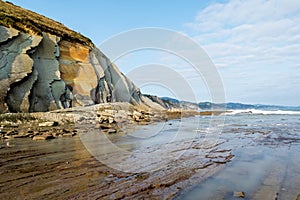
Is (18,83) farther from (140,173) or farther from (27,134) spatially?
(140,173)

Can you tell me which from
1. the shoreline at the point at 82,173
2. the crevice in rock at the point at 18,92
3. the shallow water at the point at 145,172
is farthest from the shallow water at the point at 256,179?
the crevice in rock at the point at 18,92

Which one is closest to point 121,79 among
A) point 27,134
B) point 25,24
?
point 25,24

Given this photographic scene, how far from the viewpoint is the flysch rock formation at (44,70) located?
18125mm

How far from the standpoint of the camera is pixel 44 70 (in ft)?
72.0

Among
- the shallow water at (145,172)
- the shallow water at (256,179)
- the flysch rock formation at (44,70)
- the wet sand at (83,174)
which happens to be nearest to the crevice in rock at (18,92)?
the flysch rock formation at (44,70)

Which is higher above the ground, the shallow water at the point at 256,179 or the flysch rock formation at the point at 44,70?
the flysch rock formation at the point at 44,70

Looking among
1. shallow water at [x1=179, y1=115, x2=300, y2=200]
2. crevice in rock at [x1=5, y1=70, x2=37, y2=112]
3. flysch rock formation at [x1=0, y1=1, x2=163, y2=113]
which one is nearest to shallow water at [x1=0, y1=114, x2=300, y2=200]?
shallow water at [x1=179, y1=115, x2=300, y2=200]

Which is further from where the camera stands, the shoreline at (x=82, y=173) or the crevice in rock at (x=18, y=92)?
the crevice in rock at (x=18, y=92)

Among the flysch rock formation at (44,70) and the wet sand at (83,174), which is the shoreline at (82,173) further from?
the flysch rock formation at (44,70)

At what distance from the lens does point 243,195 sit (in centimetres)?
513

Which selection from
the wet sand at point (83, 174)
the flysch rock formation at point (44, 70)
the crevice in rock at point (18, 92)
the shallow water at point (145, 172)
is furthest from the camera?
the flysch rock formation at point (44, 70)

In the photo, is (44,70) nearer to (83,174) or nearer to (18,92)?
(18,92)

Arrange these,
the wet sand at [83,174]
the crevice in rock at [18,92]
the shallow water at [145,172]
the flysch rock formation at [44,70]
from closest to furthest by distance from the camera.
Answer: the wet sand at [83,174] → the shallow water at [145,172] → the crevice in rock at [18,92] → the flysch rock formation at [44,70]

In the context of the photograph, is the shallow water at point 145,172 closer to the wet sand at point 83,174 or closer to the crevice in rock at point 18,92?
the wet sand at point 83,174
